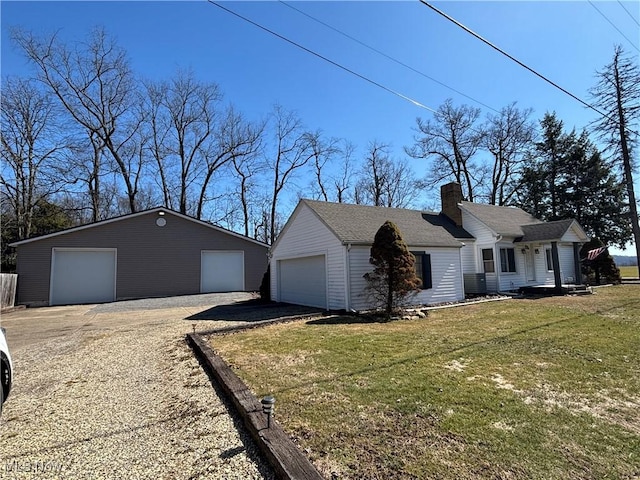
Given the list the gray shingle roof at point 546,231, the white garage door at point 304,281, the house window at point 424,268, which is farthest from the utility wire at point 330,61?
the gray shingle roof at point 546,231

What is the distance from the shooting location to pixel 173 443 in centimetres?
318

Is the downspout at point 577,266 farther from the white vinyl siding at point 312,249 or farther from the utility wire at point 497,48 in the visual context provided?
the white vinyl siding at point 312,249

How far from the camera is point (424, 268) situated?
42.4ft

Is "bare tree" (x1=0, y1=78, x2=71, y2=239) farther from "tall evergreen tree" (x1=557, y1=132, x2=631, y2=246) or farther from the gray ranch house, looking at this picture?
"tall evergreen tree" (x1=557, y1=132, x2=631, y2=246)

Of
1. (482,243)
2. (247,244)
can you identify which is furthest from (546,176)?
(247,244)

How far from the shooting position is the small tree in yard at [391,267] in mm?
10305

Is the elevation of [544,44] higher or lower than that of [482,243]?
higher

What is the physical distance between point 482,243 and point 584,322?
846cm

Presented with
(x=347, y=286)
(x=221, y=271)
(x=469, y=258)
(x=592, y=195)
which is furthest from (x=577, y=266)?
(x=221, y=271)

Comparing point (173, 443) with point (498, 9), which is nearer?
point (173, 443)

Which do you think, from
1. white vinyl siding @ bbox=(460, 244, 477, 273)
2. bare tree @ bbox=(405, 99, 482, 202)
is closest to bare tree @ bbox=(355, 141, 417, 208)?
bare tree @ bbox=(405, 99, 482, 202)

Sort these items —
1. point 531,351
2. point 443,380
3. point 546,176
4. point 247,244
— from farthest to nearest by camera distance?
1. point 546,176
2. point 247,244
3. point 531,351
4. point 443,380

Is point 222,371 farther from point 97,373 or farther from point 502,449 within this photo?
point 502,449

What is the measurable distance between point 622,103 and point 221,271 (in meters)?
27.4
